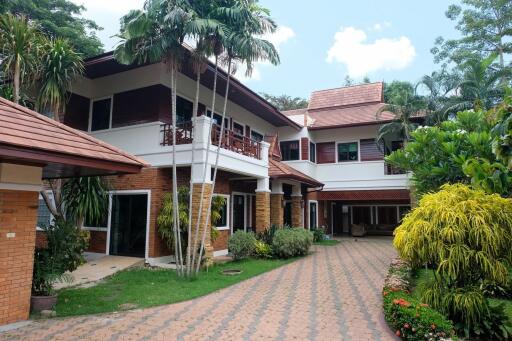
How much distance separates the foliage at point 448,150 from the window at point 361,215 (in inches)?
661

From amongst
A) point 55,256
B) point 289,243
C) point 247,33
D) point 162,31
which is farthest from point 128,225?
point 247,33

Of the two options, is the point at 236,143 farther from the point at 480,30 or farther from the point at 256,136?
the point at 480,30

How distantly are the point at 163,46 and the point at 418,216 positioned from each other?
22.8 ft

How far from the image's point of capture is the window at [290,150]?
20609mm

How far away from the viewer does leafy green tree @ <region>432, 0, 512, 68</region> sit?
24406 mm

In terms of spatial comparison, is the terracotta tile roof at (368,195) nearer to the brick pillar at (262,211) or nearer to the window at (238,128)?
the window at (238,128)

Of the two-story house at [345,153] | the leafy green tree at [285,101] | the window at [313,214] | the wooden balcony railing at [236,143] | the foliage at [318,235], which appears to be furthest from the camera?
the leafy green tree at [285,101]

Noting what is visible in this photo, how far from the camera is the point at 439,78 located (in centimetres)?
1769

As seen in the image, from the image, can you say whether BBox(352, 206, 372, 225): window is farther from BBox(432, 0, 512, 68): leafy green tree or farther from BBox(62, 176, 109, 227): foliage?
BBox(62, 176, 109, 227): foliage

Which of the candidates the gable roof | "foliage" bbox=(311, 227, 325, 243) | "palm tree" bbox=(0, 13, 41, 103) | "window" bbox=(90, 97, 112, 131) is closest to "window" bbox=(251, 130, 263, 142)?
"foliage" bbox=(311, 227, 325, 243)

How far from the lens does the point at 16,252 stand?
A: 5730mm

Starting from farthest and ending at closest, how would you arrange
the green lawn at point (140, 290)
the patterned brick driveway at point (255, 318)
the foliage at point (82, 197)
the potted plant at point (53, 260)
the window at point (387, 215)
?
the window at point (387, 215), the foliage at point (82, 197), the green lawn at point (140, 290), the potted plant at point (53, 260), the patterned brick driveway at point (255, 318)

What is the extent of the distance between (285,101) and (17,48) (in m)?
36.7

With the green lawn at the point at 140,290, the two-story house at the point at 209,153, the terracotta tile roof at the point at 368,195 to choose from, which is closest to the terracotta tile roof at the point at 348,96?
the two-story house at the point at 209,153
